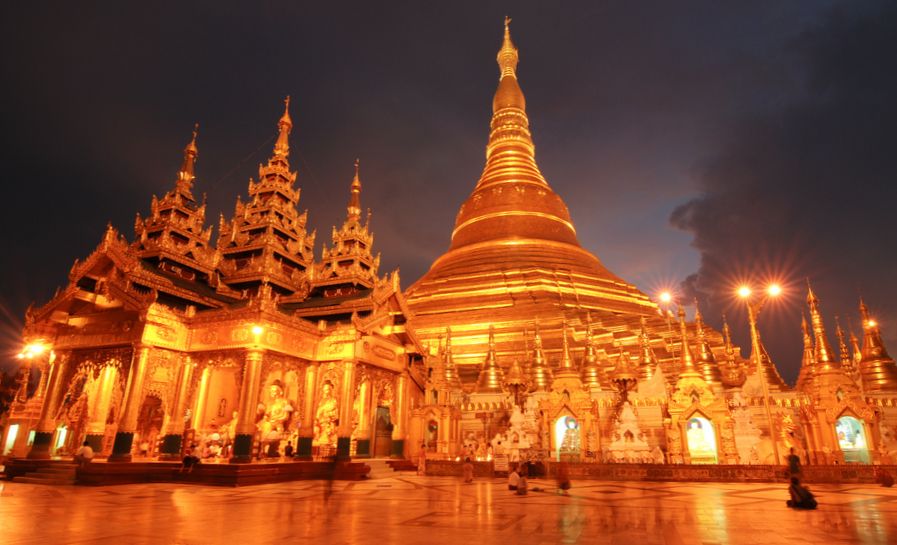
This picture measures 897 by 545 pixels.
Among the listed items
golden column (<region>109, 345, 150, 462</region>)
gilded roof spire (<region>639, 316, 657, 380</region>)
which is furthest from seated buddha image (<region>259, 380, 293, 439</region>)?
gilded roof spire (<region>639, 316, 657, 380</region>)

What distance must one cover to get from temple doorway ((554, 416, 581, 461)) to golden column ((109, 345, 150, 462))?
1500 centimetres

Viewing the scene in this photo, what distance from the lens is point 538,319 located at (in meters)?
31.8

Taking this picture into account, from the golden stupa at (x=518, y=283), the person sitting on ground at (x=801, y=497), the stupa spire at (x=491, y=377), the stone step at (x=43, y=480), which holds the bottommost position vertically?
the stone step at (x=43, y=480)

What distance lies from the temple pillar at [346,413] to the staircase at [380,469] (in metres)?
0.95

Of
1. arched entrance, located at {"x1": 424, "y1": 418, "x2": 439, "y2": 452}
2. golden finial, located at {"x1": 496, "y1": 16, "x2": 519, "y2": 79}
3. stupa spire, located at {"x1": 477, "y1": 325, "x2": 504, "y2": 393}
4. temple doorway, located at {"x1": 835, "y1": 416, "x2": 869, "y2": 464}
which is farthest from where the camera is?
golden finial, located at {"x1": 496, "y1": 16, "x2": 519, "y2": 79}

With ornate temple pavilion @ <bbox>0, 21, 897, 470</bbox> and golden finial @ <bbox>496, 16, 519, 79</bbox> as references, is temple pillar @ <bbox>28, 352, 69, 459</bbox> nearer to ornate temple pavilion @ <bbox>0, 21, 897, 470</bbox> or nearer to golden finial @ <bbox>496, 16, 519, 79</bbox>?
ornate temple pavilion @ <bbox>0, 21, 897, 470</bbox>

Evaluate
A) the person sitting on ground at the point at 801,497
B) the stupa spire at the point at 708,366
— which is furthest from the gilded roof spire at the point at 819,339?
the person sitting on ground at the point at 801,497

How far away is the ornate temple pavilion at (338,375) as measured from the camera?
16531mm

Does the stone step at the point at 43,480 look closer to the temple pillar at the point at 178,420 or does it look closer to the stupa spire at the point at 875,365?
the temple pillar at the point at 178,420

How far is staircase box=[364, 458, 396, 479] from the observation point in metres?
17.4

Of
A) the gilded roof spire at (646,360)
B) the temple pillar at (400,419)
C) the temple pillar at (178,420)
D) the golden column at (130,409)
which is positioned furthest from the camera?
the gilded roof spire at (646,360)

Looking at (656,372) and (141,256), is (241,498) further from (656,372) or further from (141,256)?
(656,372)

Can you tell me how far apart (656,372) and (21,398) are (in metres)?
30.2

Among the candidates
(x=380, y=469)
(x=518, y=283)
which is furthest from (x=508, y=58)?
(x=380, y=469)
